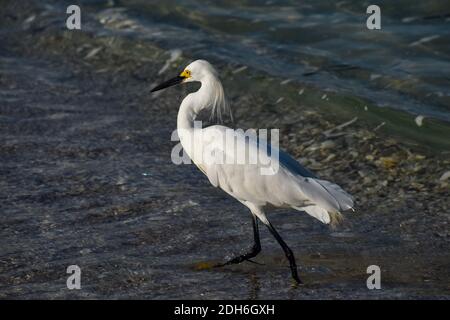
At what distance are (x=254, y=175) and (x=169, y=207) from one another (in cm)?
101

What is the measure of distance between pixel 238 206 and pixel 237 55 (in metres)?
4.39

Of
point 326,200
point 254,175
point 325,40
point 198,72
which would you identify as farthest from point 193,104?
point 325,40

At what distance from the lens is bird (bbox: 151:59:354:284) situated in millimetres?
5434

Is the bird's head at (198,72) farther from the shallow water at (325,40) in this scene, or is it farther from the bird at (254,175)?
the shallow water at (325,40)

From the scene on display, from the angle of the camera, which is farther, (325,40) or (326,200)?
(325,40)

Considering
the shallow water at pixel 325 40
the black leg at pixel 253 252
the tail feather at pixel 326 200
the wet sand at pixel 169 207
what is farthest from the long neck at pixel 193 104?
the shallow water at pixel 325 40

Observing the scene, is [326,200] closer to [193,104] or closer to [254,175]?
[254,175]

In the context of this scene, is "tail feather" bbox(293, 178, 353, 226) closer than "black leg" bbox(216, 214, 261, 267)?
Yes

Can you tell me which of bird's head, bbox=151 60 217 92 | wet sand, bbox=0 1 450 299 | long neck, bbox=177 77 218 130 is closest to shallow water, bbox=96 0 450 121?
wet sand, bbox=0 1 450 299

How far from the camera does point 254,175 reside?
5.67 meters

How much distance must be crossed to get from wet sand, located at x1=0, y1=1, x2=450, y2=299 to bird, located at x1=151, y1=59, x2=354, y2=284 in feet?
1.07

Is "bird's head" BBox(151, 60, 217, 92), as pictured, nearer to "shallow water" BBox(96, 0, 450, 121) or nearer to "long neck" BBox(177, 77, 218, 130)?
"long neck" BBox(177, 77, 218, 130)

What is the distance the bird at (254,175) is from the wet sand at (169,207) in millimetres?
326
